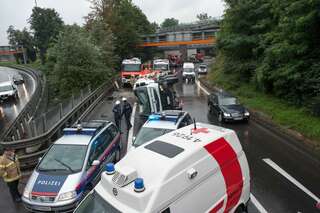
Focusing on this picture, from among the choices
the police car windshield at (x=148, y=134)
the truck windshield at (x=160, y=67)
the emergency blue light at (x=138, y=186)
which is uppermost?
the emergency blue light at (x=138, y=186)

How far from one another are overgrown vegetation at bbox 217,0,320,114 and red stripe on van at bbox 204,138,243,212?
10186 mm

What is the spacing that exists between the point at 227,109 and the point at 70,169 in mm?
10853

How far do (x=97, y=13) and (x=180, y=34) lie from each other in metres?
22.8

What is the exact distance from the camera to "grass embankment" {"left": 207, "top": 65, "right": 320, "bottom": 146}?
13.4 m

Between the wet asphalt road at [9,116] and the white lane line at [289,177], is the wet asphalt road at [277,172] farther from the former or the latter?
the wet asphalt road at [9,116]

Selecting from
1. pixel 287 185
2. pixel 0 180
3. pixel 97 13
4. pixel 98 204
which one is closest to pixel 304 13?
pixel 287 185

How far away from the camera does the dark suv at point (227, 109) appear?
16375 millimetres

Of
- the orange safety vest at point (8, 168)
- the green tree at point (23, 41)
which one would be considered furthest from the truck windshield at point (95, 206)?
the green tree at point (23, 41)

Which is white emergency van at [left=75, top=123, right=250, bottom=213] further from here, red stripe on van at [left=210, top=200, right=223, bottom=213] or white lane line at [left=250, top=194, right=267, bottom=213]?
white lane line at [left=250, top=194, right=267, bottom=213]

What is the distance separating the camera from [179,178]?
5043 millimetres

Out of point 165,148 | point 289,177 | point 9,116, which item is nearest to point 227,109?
point 289,177

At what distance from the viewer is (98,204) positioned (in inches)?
200

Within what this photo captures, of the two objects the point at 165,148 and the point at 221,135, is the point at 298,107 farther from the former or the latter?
the point at 165,148

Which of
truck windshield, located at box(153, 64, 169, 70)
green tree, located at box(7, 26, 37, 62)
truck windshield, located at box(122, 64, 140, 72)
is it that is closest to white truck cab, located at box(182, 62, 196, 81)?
truck windshield, located at box(153, 64, 169, 70)
